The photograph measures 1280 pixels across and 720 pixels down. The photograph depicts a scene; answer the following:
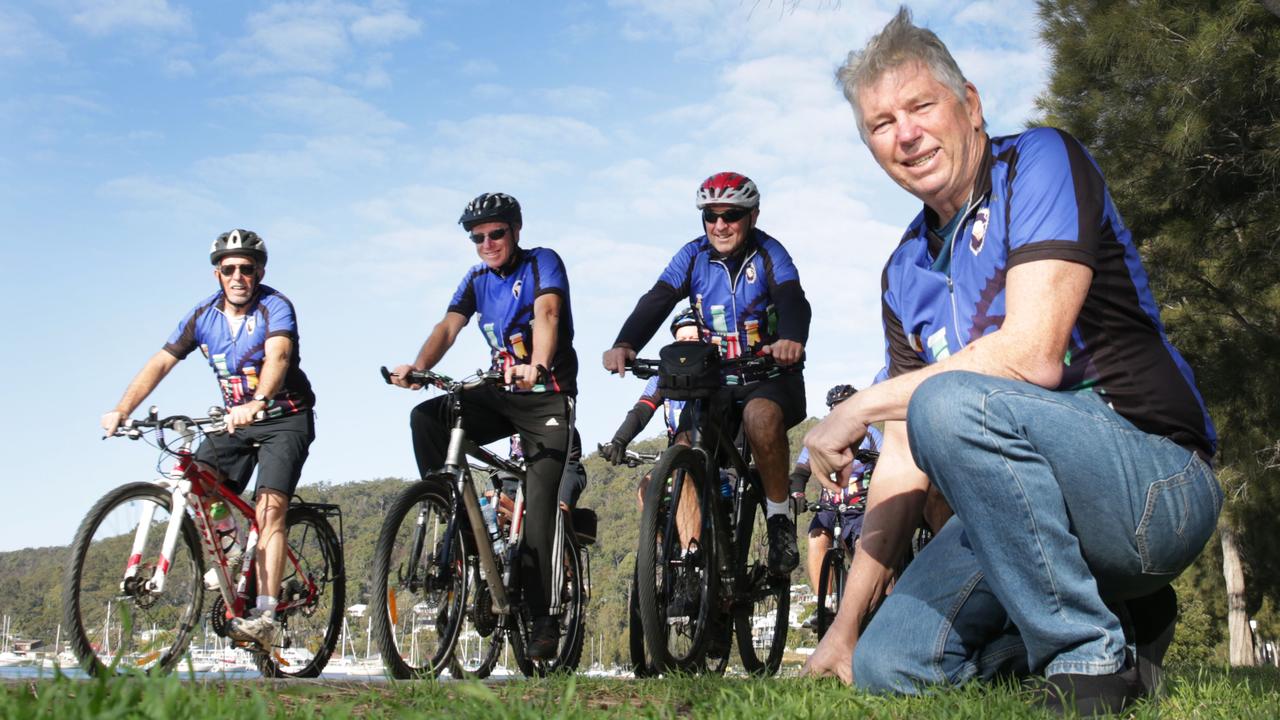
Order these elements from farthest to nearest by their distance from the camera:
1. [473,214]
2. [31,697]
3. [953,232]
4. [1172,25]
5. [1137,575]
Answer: [1172,25] < [473,214] < [953,232] < [1137,575] < [31,697]

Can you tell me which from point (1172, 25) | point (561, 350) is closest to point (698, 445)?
point (561, 350)

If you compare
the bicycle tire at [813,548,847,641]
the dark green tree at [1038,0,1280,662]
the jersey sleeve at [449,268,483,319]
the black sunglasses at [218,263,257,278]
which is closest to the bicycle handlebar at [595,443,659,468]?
the jersey sleeve at [449,268,483,319]

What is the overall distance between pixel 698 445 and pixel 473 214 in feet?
6.79

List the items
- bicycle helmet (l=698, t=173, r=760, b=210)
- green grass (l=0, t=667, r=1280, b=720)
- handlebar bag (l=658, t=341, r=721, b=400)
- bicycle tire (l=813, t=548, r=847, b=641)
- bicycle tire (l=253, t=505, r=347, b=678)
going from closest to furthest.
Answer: green grass (l=0, t=667, r=1280, b=720) < handlebar bag (l=658, t=341, r=721, b=400) < bicycle helmet (l=698, t=173, r=760, b=210) < bicycle tire (l=253, t=505, r=347, b=678) < bicycle tire (l=813, t=548, r=847, b=641)

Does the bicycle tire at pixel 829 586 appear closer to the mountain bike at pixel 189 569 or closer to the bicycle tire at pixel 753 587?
the bicycle tire at pixel 753 587

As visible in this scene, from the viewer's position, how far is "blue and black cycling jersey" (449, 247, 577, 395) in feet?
23.3

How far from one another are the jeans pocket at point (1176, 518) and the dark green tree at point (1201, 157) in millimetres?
8091

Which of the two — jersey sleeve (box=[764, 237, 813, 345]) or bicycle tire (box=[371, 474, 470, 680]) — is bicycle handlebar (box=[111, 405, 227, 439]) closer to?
bicycle tire (box=[371, 474, 470, 680])

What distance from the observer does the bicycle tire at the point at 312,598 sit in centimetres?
754

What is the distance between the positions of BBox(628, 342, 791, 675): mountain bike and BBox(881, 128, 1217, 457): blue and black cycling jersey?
259 cm

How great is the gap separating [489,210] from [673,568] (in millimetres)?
2487

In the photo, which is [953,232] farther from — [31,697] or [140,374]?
[140,374]

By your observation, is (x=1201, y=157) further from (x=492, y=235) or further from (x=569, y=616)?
(x=569, y=616)

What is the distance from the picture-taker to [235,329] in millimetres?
7418
